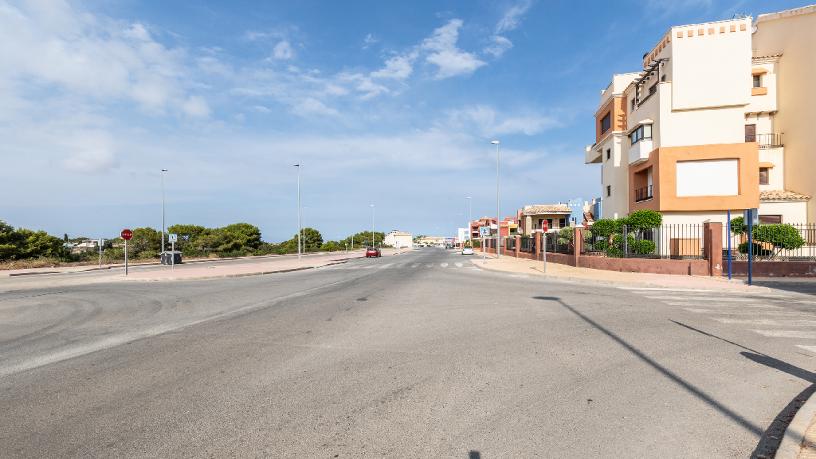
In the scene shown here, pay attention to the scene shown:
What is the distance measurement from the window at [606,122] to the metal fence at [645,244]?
544 inches

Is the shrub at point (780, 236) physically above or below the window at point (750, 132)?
below

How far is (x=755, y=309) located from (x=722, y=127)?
2158cm

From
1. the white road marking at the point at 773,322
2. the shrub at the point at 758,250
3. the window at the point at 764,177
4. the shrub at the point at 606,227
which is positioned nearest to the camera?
the white road marking at the point at 773,322

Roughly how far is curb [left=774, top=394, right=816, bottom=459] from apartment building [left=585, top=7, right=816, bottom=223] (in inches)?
1024

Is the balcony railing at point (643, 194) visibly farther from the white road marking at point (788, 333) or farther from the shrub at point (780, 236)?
the white road marking at point (788, 333)

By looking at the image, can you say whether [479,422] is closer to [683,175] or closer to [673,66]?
[683,175]

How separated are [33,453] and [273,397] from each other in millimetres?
1938

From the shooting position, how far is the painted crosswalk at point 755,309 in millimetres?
7449

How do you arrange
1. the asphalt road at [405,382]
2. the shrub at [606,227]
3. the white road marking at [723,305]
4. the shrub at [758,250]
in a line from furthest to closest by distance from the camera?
the shrub at [606,227], the shrub at [758,250], the white road marking at [723,305], the asphalt road at [405,382]

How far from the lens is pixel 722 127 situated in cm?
2611

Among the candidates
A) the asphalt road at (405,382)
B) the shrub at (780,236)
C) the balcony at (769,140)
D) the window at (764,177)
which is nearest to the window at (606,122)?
the balcony at (769,140)

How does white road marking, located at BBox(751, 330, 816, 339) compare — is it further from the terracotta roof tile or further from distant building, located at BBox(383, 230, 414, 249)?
distant building, located at BBox(383, 230, 414, 249)

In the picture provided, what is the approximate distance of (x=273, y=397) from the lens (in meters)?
4.40

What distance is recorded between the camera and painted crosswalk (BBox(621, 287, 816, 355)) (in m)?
7.45
